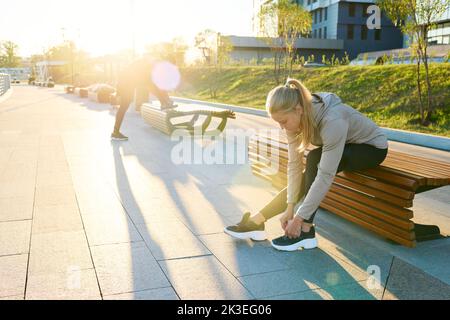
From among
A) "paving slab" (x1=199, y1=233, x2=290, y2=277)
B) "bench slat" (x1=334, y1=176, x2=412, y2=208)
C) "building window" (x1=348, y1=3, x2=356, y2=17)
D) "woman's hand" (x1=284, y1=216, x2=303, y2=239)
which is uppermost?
"building window" (x1=348, y1=3, x2=356, y2=17)

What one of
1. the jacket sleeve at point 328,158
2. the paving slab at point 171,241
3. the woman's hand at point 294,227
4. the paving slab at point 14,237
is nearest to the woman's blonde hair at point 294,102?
the jacket sleeve at point 328,158

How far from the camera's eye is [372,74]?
18453 mm

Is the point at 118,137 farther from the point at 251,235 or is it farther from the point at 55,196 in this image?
the point at 251,235

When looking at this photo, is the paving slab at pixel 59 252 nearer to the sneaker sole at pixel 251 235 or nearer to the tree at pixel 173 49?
the sneaker sole at pixel 251 235

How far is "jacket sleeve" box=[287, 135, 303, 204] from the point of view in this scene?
3.65m

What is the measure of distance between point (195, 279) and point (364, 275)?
1163 millimetres

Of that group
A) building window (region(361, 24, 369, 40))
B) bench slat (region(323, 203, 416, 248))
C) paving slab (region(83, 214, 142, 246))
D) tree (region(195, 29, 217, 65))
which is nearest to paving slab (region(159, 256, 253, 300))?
paving slab (region(83, 214, 142, 246))

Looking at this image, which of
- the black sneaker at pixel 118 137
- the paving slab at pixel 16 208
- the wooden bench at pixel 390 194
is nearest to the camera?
the wooden bench at pixel 390 194

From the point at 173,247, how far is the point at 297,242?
0.98 m

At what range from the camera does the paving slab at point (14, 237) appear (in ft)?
11.7

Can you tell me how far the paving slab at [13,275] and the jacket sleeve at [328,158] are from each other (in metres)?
1.99

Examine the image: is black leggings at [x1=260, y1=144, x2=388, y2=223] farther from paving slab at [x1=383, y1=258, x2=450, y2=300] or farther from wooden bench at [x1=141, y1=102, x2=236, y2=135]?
wooden bench at [x1=141, y1=102, x2=236, y2=135]
